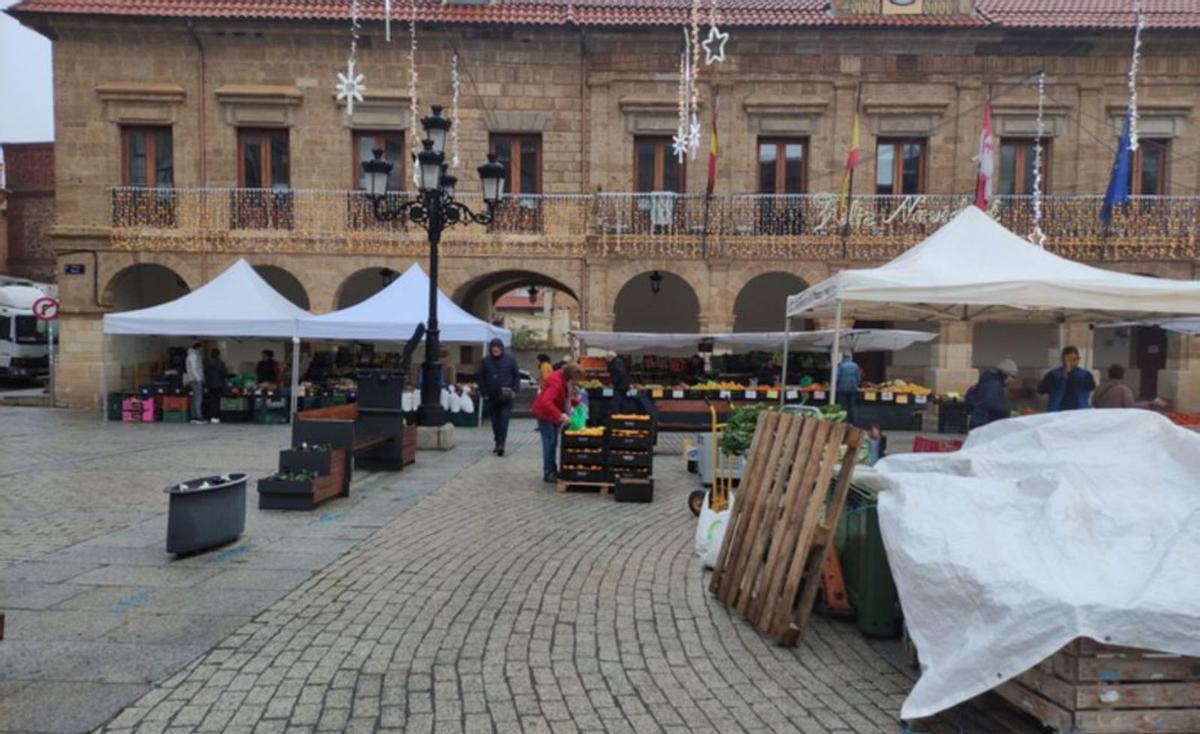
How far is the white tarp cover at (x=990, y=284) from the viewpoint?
6410mm

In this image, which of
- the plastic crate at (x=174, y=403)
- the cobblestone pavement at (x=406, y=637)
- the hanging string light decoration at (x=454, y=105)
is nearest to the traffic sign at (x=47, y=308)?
the plastic crate at (x=174, y=403)

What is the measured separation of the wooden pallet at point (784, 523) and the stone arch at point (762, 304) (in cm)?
1703

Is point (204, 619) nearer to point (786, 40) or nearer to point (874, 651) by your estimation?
point (874, 651)

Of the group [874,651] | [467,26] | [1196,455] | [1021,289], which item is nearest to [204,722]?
[874,651]

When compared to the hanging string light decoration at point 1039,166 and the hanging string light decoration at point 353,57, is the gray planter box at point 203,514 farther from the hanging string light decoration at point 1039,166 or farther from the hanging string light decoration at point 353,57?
→ the hanging string light decoration at point 1039,166

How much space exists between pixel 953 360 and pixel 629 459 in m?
13.1

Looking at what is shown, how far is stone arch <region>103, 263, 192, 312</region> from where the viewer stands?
742 inches

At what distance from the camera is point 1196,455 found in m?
3.55

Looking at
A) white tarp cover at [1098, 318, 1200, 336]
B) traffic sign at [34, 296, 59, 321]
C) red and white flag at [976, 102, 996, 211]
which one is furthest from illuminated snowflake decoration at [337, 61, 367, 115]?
white tarp cover at [1098, 318, 1200, 336]

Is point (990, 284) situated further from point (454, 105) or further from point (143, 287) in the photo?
point (143, 287)

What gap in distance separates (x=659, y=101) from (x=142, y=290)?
14879 millimetres

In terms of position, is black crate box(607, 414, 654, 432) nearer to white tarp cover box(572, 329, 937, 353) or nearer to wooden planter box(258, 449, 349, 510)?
wooden planter box(258, 449, 349, 510)

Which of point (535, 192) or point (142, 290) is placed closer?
point (535, 192)

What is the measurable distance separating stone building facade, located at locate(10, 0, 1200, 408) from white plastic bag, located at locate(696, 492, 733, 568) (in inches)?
507
